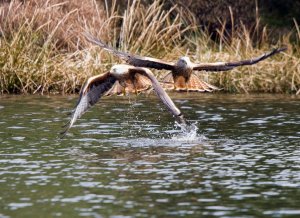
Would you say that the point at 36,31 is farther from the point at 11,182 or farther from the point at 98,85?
the point at 11,182

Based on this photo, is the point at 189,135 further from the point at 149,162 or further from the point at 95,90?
the point at 149,162

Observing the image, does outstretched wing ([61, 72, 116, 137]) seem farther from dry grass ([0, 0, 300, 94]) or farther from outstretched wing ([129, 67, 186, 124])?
dry grass ([0, 0, 300, 94])

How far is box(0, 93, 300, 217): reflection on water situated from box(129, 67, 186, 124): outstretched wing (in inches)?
24.2

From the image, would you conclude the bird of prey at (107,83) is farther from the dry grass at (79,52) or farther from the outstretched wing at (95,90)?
the dry grass at (79,52)

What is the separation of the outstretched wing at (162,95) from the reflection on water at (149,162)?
0.62 m

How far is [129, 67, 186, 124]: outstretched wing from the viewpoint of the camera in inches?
569

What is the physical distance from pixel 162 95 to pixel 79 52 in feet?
35.6

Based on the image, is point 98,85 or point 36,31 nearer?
point 98,85

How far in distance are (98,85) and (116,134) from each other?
1.64 meters

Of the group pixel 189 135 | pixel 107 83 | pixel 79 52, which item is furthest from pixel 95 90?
pixel 79 52

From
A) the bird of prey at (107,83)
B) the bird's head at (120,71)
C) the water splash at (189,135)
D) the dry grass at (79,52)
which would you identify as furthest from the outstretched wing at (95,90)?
the dry grass at (79,52)

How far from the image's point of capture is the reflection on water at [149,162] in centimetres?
1116

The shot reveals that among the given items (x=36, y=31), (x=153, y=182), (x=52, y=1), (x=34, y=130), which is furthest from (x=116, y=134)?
(x=52, y=1)

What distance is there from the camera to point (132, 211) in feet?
35.5
